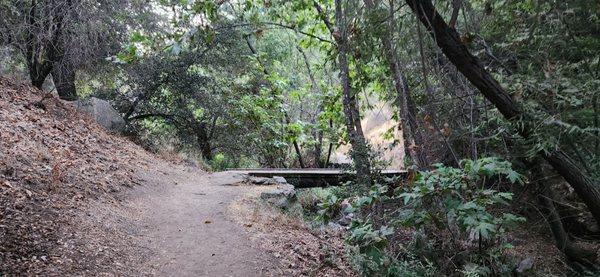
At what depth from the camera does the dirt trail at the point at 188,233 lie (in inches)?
179

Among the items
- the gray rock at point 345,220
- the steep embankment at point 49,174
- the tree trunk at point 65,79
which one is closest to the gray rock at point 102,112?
the tree trunk at point 65,79

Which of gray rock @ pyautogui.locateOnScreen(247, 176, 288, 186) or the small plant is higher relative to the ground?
the small plant

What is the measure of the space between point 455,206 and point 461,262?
174 centimetres

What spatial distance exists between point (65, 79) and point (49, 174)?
551 centimetres

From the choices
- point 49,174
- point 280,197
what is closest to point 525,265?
point 280,197

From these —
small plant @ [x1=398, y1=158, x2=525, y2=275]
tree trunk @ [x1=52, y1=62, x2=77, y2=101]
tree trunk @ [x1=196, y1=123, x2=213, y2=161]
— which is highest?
tree trunk @ [x1=52, y1=62, x2=77, y2=101]

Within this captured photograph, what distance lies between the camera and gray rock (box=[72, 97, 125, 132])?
35.1 feet

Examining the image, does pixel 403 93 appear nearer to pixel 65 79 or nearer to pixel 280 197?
pixel 280 197

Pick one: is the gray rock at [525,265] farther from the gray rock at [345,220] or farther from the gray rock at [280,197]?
the gray rock at [280,197]

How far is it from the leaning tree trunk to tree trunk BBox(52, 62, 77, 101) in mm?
8393

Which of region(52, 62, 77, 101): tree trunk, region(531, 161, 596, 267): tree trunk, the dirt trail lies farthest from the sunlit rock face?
region(52, 62, 77, 101): tree trunk

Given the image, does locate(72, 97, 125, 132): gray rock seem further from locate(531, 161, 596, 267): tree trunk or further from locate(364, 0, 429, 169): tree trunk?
locate(531, 161, 596, 267): tree trunk

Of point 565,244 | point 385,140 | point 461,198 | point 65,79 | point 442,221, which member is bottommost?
point 565,244

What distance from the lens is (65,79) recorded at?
10.2m
